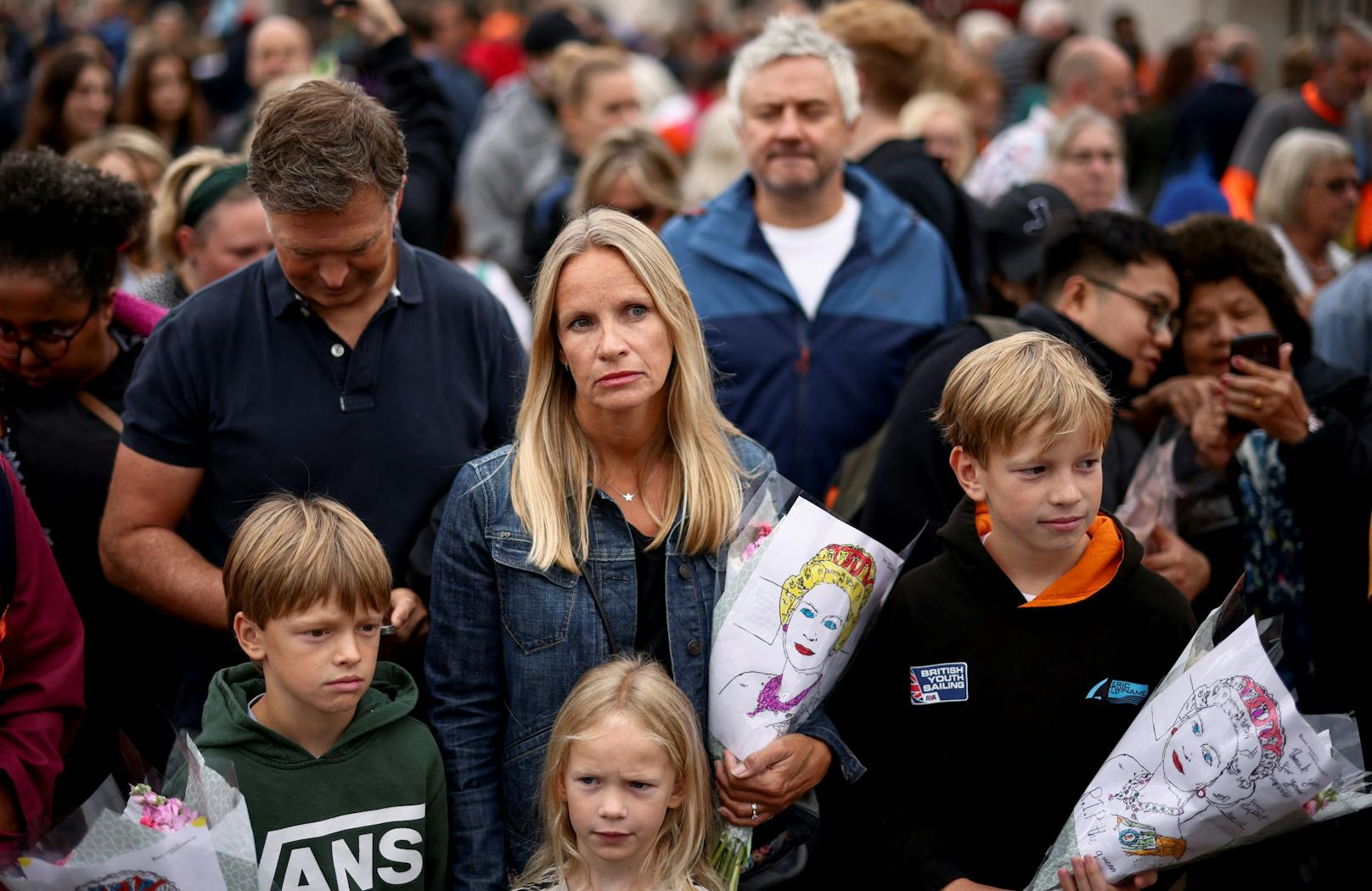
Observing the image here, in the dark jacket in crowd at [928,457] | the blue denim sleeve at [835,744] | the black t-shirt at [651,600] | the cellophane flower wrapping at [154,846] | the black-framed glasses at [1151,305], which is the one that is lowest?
the cellophane flower wrapping at [154,846]

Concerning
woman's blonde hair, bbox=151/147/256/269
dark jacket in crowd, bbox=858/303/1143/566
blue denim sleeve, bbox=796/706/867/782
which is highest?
woman's blonde hair, bbox=151/147/256/269

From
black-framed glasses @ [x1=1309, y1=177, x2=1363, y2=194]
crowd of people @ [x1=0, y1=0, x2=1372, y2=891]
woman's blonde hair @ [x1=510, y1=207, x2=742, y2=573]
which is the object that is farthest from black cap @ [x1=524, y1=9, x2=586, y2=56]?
woman's blonde hair @ [x1=510, y1=207, x2=742, y2=573]

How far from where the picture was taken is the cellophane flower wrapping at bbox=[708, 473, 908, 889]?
3.13m

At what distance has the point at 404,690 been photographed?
10.7ft

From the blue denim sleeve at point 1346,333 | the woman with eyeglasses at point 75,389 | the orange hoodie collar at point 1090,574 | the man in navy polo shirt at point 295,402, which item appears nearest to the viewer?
the orange hoodie collar at point 1090,574

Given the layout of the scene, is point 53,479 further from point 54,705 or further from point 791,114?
point 791,114

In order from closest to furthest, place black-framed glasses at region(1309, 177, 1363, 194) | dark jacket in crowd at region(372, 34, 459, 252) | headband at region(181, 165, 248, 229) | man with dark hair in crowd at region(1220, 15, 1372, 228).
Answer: headband at region(181, 165, 248, 229) → dark jacket in crowd at region(372, 34, 459, 252) → black-framed glasses at region(1309, 177, 1363, 194) → man with dark hair in crowd at region(1220, 15, 1372, 228)

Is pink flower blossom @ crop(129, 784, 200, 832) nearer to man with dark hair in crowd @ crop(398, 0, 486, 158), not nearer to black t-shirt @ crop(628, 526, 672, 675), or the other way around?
black t-shirt @ crop(628, 526, 672, 675)

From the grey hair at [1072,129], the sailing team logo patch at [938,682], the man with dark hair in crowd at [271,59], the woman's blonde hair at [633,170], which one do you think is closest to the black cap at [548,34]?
the man with dark hair in crowd at [271,59]

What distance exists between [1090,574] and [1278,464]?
1423 millimetres

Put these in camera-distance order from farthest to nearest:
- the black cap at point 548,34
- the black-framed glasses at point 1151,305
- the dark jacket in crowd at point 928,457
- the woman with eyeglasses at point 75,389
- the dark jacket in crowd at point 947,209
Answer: the black cap at point 548,34, the dark jacket in crowd at point 947,209, the black-framed glasses at point 1151,305, the dark jacket in crowd at point 928,457, the woman with eyeglasses at point 75,389

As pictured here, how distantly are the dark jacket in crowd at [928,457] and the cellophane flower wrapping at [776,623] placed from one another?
0.69 metres

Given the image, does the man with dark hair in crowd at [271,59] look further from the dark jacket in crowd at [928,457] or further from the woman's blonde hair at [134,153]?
the dark jacket in crowd at [928,457]

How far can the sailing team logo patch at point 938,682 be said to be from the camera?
10.5 ft
